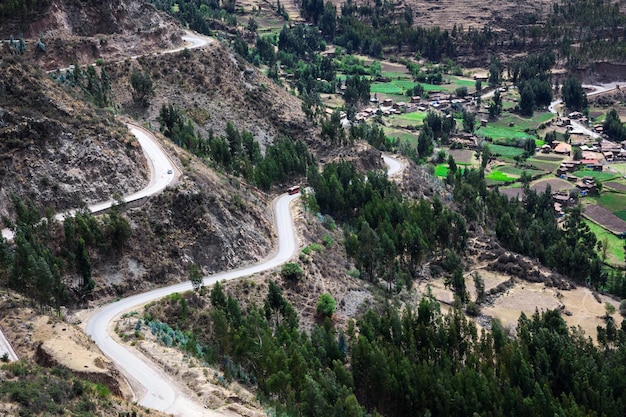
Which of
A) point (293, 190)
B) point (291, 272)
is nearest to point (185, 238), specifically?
point (291, 272)

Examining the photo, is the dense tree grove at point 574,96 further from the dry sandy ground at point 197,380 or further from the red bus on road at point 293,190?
the dry sandy ground at point 197,380

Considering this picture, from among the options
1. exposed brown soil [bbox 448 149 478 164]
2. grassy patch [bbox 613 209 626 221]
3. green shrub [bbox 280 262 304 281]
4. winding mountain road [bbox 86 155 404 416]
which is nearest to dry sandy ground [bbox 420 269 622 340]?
winding mountain road [bbox 86 155 404 416]

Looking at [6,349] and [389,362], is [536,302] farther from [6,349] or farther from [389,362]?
[6,349]

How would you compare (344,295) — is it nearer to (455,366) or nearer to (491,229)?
(455,366)

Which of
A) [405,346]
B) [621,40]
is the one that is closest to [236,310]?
[405,346]

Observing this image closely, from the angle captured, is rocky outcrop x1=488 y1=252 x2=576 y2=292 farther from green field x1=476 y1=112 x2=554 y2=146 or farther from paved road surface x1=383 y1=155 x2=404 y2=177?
green field x1=476 y1=112 x2=554 y2=146

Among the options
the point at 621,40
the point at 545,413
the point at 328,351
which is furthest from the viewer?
the point at 621,40

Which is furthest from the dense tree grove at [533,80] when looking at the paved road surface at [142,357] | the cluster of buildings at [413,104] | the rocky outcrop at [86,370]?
the rocky outcrop at [86,370]
